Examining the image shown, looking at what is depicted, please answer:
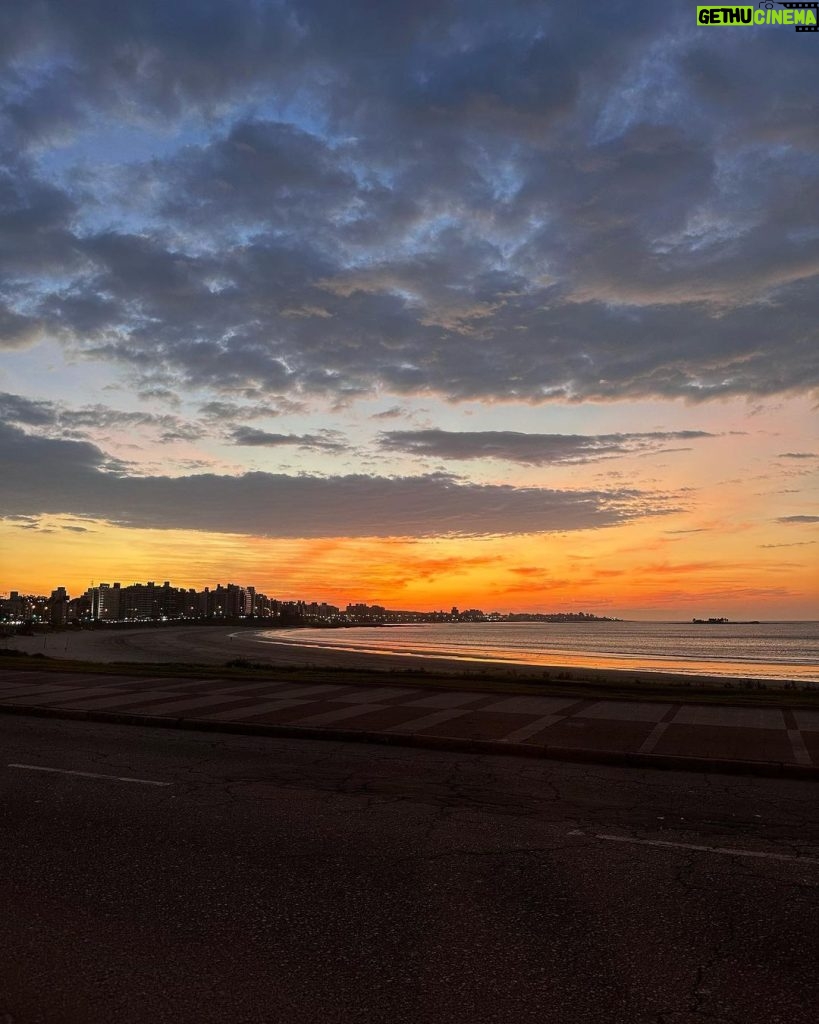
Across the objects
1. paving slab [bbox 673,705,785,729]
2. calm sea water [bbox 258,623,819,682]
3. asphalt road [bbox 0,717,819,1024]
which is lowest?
calm sea water [bbox 258,623,819,682]

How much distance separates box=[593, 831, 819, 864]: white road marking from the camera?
253 inches

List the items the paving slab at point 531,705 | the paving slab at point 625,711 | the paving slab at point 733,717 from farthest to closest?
1. the paving slab at point 531,705
2. the paving slab at point 625,711
3. the paving slab at point 733,717

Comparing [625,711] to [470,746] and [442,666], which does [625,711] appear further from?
[442,666]

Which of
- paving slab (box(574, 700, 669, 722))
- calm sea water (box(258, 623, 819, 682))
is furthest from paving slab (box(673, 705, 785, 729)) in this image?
calm sea water (box(258, 623, 819, 682))

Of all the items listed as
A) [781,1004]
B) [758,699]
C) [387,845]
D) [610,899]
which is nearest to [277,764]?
[387,845]

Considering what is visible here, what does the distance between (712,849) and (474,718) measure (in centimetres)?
770

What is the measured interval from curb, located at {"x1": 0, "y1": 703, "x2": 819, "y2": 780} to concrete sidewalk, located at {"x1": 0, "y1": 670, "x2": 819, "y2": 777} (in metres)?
0.02

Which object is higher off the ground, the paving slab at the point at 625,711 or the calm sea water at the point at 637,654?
the paving slab at the point at 625,711

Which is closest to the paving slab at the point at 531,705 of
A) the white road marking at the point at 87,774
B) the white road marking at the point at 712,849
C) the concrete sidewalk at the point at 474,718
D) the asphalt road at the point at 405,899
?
the concrete sidewalk at the point at 474,718

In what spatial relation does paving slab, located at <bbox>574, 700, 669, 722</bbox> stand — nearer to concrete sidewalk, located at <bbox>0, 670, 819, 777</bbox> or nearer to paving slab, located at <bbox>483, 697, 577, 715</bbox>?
concrete sidewalk, located at <bbox>0, 670, 819, 777</bbox>

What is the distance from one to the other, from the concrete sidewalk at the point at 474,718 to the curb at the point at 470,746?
0.06 feet

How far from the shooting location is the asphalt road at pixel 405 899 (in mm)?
4066

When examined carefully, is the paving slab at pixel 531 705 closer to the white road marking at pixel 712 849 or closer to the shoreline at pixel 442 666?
the shoreline at pixel 442 666

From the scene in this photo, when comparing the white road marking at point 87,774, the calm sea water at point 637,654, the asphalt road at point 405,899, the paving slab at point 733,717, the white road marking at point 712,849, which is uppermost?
the white road marking at point 87,774
